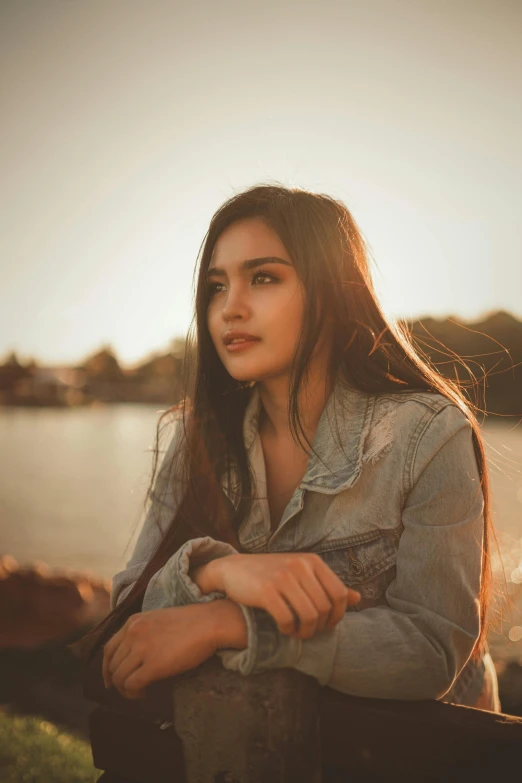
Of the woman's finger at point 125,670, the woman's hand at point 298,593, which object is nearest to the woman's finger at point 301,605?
the woman's hand at point 298,593

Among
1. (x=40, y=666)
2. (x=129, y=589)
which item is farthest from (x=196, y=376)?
(x=40, y=666)

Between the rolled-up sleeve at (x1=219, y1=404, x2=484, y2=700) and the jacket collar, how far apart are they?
21cm

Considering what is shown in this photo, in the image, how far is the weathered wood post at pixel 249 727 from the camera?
3.21 feet

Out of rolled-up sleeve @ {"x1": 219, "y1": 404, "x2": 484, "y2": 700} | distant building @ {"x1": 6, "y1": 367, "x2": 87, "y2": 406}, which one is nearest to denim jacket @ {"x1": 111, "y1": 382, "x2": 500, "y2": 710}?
rolled-up sleeve @ {"x1": 219, "y1": 404, "x2": 484, "y2": 700}

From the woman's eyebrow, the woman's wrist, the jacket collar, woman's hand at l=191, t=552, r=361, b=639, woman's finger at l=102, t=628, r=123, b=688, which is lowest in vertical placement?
woman's finger at l=102, t=628, r=123, b=688

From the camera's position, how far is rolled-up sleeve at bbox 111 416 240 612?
4.66 feet

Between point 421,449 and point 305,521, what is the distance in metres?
0.51

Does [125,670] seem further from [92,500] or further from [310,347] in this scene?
[92,500]

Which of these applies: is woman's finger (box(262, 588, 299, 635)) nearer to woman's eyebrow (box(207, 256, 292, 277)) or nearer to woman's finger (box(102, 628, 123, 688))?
woman's finger (box(102, 628, 123, 688))

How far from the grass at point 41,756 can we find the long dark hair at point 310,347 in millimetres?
2543

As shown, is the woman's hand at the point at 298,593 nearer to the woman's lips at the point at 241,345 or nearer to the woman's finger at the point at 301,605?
the woman's finger at the point at 301,605

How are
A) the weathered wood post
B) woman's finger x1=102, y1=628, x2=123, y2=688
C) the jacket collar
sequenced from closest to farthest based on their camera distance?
1. the weathered wood post
2. woman's finger x1=102, y1=628, x2=123, y2=688
3. the jacket collar

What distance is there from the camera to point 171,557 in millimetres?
1506

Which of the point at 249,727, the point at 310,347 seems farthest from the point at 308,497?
the point at 249,727
